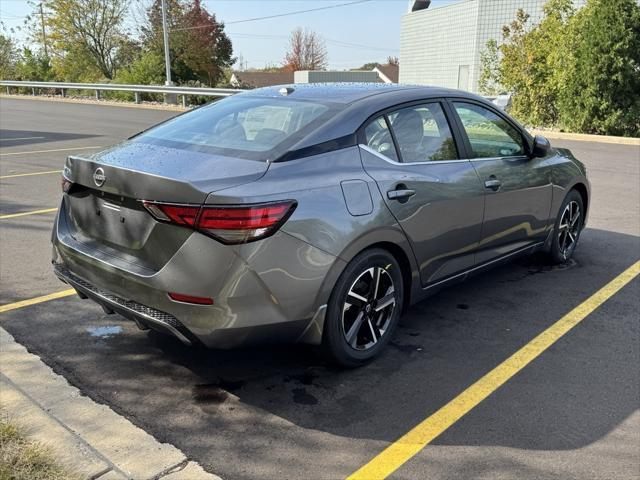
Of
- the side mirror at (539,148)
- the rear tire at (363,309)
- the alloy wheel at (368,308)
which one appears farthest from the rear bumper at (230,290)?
the side mirror at (539,148)

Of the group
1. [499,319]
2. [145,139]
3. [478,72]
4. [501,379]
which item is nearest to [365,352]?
[501,379]

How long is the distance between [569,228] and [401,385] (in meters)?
3.07

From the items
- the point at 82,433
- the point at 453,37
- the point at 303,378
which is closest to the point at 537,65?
the point at 453,37

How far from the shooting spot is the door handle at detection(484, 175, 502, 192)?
436cm

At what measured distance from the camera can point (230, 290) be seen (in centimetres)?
292

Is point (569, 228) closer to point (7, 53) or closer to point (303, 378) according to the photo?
point (303, 378)

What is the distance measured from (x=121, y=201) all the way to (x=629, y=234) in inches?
230

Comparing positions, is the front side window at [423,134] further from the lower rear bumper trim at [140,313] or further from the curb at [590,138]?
the curb at [590,138]

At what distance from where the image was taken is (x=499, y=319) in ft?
14.5

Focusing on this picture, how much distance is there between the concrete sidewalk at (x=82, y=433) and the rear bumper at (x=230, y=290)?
51cm

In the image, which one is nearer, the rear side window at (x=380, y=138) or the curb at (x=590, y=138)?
the rear side window at (x=380, y=138)

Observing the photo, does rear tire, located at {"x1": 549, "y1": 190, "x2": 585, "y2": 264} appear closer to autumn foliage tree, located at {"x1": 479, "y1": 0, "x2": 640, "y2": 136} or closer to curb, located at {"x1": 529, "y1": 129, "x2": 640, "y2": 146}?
curb, located at {"x1": 529, "y1": 129, "x2": 640, "y2": 146}

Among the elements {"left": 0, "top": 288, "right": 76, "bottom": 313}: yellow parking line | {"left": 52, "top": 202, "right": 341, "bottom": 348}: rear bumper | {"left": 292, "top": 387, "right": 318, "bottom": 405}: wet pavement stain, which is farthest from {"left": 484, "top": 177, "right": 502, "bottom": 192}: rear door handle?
{"left": 0, "top": 288, "right": 76, "bottom": 313}: yellow parking line

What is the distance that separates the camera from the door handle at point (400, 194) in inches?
141
